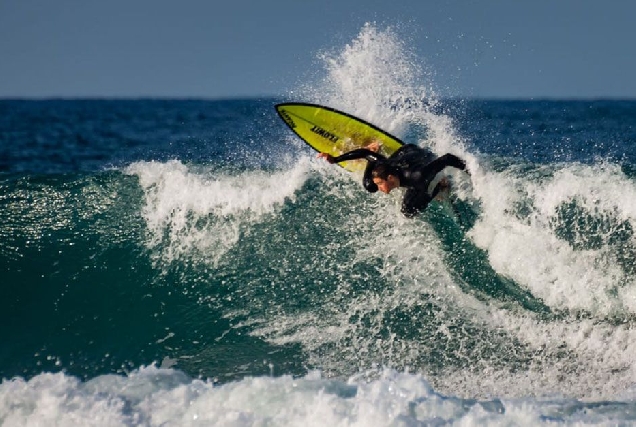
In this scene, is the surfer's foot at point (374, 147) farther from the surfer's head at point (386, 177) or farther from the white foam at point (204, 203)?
the white foam at point (204, 203)

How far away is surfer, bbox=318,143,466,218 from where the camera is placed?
730 cm

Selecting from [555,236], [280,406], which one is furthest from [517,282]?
[280,406]

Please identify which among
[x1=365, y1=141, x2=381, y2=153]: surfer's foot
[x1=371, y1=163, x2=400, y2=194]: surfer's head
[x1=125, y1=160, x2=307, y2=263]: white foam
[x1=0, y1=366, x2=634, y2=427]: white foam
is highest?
[x1=365, y1=141, x2=381, y2=153]: surfer's foot

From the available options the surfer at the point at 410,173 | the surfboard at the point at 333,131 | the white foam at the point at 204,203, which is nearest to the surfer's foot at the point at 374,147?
the surfboard at the point at 333,131

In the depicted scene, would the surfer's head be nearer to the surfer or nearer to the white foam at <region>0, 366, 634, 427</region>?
the surfer

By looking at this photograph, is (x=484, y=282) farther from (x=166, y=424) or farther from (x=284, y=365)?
(x=166, y=424)

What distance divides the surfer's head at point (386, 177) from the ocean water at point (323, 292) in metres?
0.77

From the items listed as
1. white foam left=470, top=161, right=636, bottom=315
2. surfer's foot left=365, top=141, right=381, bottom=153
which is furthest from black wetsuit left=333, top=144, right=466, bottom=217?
white foam left=470, top=161, right=636, bottom=315

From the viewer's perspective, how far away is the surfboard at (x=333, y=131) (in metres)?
8.52

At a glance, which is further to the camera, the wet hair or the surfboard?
the surfboard

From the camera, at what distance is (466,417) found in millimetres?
4773

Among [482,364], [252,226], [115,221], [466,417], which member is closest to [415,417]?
[466,417]

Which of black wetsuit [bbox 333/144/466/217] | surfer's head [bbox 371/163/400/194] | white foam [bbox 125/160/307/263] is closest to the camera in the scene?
black wetsuit [bbox 333/144/466/217]

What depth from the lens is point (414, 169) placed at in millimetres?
7383
